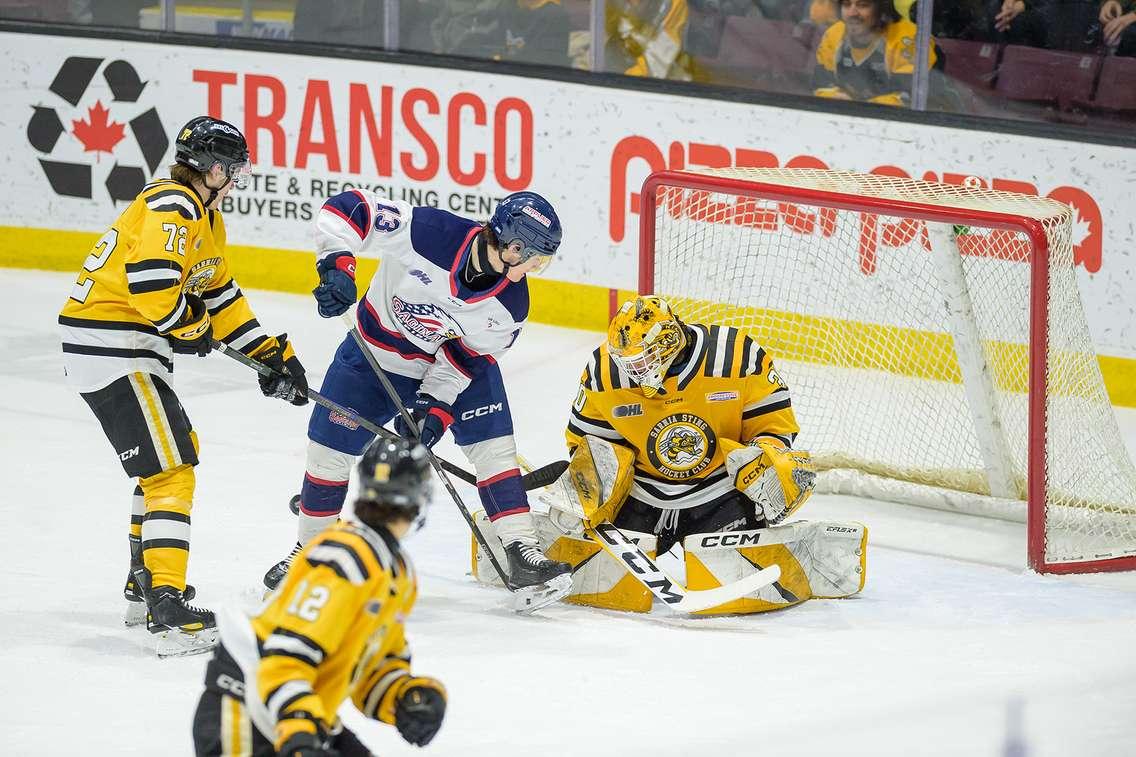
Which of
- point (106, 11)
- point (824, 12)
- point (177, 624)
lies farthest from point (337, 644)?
point (106, 11)

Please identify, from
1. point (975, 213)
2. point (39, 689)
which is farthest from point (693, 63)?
point (39, 689)

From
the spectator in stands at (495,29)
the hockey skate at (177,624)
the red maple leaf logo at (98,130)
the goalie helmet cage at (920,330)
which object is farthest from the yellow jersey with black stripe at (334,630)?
the red maple leaf logo at (98,130)

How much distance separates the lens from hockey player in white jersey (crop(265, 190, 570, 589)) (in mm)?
4094

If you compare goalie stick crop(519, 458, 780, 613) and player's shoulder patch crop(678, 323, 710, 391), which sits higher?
player's shoulder patch crop(678, 323, 710, 391)

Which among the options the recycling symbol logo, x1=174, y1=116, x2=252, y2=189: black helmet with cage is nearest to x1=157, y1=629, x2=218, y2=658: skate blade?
x1=174, y1=116, x2=252, y2=189: black helmet with cage

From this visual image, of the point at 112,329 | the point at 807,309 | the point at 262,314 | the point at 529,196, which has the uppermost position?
the point at 529,196

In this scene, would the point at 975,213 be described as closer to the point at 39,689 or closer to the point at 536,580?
the point at 536,580

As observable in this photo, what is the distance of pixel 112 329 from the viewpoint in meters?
3.85

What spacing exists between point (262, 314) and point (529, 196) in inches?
137

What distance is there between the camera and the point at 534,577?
164 inches

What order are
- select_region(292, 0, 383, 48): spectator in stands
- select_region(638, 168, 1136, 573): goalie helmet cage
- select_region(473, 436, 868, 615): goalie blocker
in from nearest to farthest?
select_region(473, 436, 868, 615): goalie blocker < select_region(638, 168, 1136, 573): goalie helmet cage < select_region(292, 0, 383, 48): spectator in stands

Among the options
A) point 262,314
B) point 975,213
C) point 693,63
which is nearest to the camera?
point 975,213

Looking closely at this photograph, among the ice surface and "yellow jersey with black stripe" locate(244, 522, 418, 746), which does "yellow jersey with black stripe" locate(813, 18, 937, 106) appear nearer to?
the ice surface

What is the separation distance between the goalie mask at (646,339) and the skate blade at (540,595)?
518mm
